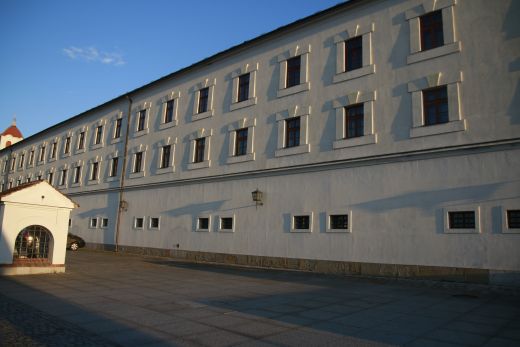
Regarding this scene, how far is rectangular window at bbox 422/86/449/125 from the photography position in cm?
1462

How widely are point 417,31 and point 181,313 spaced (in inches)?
543

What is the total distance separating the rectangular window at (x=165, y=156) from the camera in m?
25.9

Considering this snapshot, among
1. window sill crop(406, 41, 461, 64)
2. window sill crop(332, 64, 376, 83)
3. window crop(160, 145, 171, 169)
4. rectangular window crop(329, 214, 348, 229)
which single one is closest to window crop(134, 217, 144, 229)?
window crop(160, 145, 171, 169)

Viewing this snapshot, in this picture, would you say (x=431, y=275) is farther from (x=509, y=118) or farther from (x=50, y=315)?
(x=50, y=315)

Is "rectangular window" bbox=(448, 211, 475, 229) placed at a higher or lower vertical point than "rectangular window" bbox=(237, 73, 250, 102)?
lower

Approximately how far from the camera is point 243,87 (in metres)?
22.4

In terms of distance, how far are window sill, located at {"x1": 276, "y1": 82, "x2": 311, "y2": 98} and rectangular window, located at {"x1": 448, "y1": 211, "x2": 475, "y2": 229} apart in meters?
8.76

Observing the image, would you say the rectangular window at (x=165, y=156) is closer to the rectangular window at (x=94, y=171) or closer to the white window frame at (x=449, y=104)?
the rectangular window at (x=94, y=171)

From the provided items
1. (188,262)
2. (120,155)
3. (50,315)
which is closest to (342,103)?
(188,262)

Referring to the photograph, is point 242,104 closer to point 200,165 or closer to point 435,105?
point 200,165

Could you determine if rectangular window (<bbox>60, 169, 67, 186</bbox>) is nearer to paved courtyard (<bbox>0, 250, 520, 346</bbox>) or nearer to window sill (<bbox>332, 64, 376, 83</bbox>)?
paved courtyard (<bbox>0, 250, 520, 346</bbox>)

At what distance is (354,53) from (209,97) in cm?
961

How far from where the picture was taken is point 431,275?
1373 cm

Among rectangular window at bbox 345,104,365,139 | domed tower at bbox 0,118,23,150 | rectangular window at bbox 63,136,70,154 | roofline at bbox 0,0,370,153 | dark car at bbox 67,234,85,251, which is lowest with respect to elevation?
dark car at bbox 67,234,85,251
